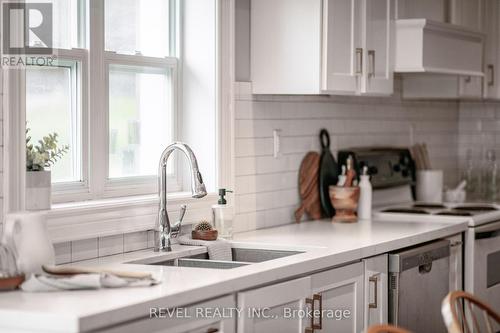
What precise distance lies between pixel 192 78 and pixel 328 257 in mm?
1105

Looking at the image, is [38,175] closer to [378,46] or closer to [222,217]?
[222,217]

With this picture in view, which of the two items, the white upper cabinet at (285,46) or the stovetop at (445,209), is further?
the stovetop at (445,209)

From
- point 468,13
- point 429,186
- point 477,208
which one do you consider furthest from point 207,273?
point 468,13

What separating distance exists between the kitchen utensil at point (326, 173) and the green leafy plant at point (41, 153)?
183 cm

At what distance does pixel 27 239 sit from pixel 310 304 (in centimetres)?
112

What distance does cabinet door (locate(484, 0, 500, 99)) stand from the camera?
5926 millimetres

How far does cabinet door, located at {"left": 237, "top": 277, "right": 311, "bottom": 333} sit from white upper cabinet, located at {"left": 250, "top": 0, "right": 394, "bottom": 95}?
1193 mm

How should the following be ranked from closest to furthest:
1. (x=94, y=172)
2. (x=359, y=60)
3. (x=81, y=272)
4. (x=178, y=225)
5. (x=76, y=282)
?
(x=76, y=282) → (x=81, y=272) → (x=94, y=172) → (x=178, y=225) → (x=359, y=60)

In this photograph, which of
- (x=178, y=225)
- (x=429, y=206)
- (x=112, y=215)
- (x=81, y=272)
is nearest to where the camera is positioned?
(x=81, y=272)

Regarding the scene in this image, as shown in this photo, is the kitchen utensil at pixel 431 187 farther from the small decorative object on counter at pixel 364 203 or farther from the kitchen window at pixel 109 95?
the kitchen window at pixel 109 95

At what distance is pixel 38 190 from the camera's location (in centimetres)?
311

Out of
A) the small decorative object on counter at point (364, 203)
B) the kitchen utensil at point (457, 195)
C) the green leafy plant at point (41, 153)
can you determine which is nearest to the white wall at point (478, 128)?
the kitchen utensil at point (457, 195)

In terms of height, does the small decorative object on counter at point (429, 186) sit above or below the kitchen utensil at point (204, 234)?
above

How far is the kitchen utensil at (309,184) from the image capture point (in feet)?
15.7
